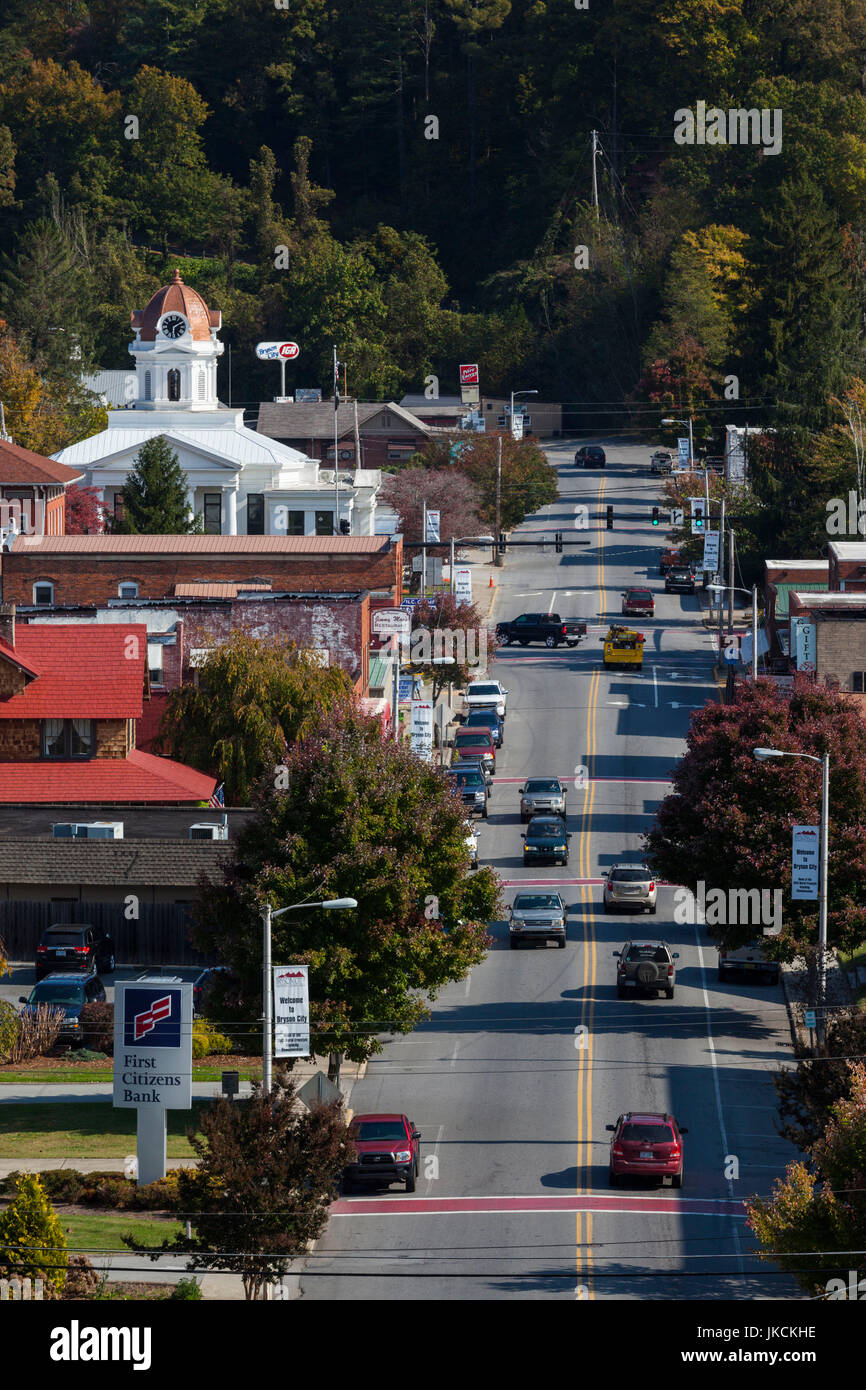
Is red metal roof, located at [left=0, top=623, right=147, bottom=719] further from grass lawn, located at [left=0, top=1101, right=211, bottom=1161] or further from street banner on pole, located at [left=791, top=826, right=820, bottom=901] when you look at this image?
street banner on pole, located at [left=791, top=826, right=820, bottom=901]

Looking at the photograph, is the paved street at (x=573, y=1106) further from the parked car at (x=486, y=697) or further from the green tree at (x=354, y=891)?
the parked car at (x=486, y=697)

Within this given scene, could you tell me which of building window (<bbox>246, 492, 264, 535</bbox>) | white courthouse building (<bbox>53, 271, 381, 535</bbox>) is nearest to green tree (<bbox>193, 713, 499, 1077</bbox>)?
white courthouse building (<bbox>53, 271, 381, 535</bbox>)

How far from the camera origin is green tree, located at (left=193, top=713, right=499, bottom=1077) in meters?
44.8

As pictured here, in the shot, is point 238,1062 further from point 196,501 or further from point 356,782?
point 196,501

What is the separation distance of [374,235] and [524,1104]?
160896mm

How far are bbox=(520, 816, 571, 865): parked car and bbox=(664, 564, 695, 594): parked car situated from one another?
46507mm

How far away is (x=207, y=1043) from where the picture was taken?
49344mm

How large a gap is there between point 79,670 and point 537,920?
1564cm

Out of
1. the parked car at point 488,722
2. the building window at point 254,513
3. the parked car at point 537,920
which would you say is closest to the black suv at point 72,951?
the parked car at point 537,920

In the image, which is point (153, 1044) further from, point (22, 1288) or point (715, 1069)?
point (715, 1069)

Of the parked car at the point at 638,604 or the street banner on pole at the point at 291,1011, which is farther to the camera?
the parked car at the point at 638,604

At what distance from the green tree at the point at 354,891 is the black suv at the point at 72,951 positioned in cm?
889

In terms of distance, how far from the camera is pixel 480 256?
200 m

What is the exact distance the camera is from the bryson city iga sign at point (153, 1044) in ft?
127
